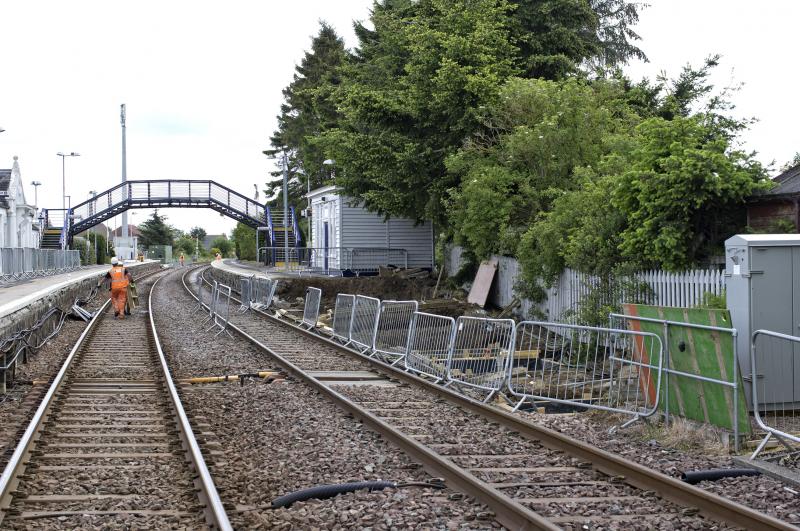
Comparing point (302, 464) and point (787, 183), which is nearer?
point (302, 464)

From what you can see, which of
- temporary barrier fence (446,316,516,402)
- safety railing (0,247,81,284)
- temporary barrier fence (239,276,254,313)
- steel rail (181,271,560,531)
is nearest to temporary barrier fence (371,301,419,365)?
temporary barrier fence (446,316,516,402)

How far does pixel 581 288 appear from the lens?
61.4 feet

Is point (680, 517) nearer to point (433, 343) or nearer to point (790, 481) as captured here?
point (790, 481)

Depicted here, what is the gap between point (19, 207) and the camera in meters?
56.2

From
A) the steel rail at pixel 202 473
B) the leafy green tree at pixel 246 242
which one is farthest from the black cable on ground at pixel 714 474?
the leafy green tree at pixel 246 242

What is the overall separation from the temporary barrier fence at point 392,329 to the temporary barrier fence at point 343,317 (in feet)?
5.58

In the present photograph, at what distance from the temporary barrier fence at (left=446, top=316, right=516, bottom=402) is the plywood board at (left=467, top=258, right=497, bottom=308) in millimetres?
11506

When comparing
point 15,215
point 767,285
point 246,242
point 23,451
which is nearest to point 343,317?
point 767,285

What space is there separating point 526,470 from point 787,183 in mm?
8166

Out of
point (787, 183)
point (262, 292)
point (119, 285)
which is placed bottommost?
point (262, 292)

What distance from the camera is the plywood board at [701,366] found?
8.59 metres

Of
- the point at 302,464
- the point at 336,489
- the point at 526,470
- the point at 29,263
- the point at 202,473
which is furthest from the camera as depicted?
the point at 29,263

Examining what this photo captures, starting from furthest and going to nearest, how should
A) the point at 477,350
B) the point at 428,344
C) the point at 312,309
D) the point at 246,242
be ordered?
the point at 246,242 < the point at 312,309 < the point at 428,344 < the point at 477,350

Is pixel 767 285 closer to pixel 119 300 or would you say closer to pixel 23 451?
Answer: pixel 23 451
